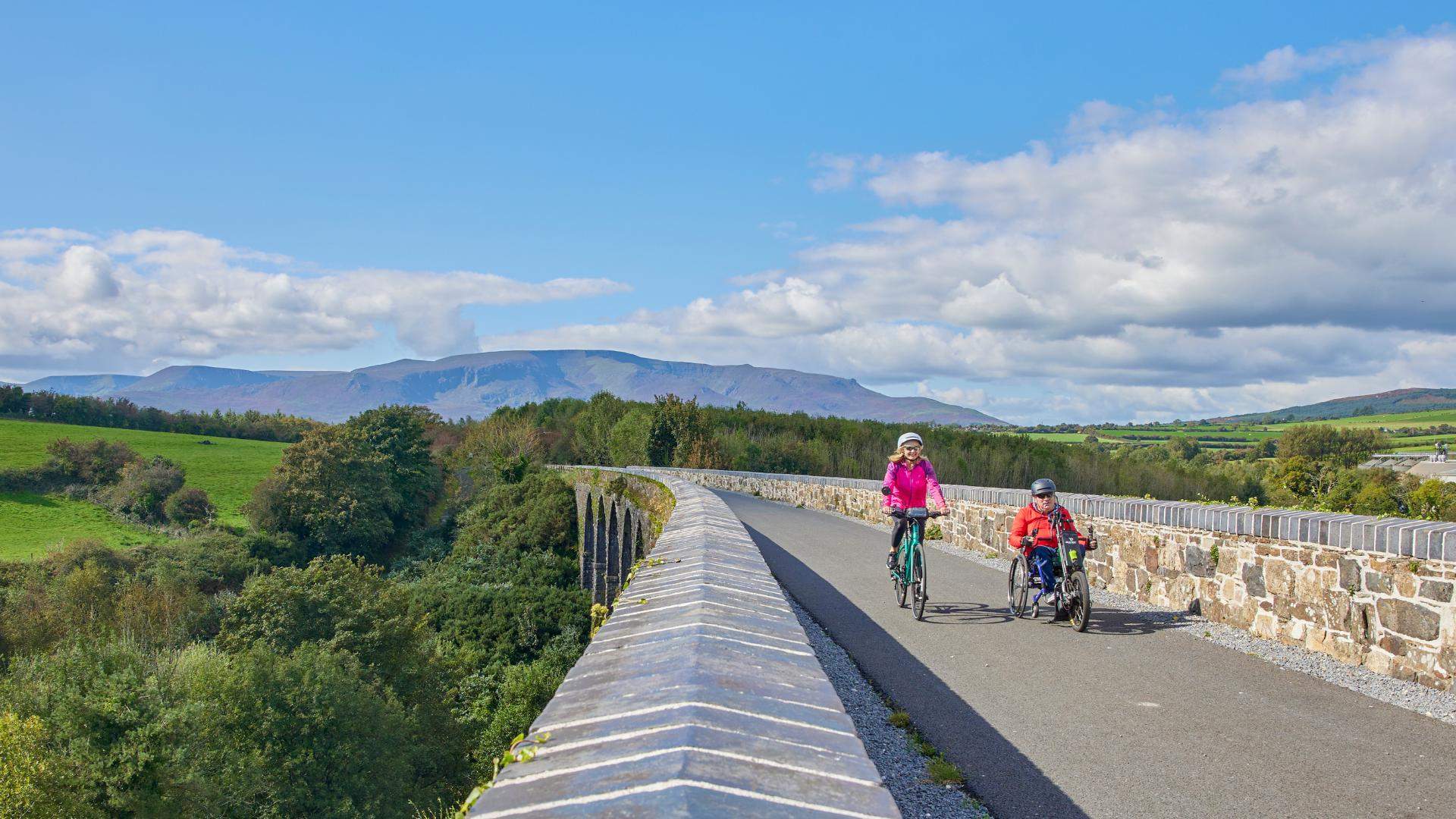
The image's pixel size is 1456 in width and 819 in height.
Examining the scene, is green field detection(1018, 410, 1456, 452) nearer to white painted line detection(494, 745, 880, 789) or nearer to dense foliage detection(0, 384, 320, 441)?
white painted line detection(494, 745, 880, 789)

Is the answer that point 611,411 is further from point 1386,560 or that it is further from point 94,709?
point 1386,560

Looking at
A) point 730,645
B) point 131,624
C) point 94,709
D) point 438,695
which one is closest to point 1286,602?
point 730,645

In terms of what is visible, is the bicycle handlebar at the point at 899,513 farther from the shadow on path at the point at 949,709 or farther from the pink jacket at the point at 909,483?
the shadow on path at the point at 949,709

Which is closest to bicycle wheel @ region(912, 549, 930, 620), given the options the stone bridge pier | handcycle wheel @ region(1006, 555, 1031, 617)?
handcycle wheel @ region(1006, 555, 1031, 617)

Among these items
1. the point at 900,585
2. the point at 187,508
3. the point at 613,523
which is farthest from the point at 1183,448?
the point at 900,585

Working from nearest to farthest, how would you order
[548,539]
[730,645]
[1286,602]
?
[730,645], [1286,602], [548,539]

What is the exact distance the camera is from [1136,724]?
17.5 feet

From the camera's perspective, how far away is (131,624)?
38.2 metres

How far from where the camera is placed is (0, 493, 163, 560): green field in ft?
170

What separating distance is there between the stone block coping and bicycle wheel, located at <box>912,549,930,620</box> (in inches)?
94.0

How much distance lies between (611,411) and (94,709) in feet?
187

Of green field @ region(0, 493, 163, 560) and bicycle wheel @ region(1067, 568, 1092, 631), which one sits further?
green field @ region(0, 493, 163, 560)

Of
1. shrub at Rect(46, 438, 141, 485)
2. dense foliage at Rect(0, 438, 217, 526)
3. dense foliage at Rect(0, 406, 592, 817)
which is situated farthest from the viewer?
shrub at Rect(46, 438, 141, 485)

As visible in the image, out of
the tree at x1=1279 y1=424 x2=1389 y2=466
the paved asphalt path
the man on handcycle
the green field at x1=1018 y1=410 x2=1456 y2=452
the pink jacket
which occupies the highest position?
the green field at x1=1018 y1=410 x2=1456 y2=452
